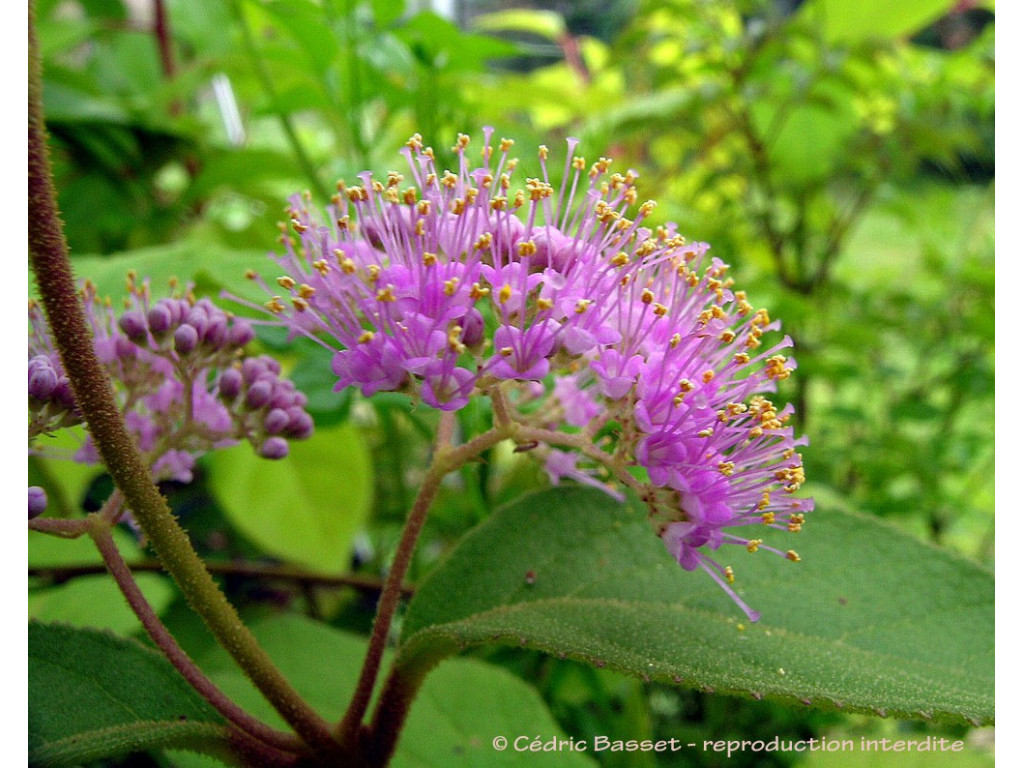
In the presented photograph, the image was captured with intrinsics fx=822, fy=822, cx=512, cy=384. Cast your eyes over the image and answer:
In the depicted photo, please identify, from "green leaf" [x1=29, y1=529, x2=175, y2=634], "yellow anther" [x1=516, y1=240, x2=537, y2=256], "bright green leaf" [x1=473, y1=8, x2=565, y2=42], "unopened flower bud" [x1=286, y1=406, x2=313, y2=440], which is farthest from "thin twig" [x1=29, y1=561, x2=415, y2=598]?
"bright green leaf" [x1=473, y1=8, x2=565, y2=42]

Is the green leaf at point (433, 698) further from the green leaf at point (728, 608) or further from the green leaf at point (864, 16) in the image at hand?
the green leaf at point (864, 16)

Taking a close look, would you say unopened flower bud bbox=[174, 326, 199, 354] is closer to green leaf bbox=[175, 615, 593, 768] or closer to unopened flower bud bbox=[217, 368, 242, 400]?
unopened flower bud bbox=[217, 368, 242, 400]

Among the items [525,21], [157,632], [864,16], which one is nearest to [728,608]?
[157,632]

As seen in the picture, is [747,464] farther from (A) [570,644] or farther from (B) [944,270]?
(B) [944,270]
